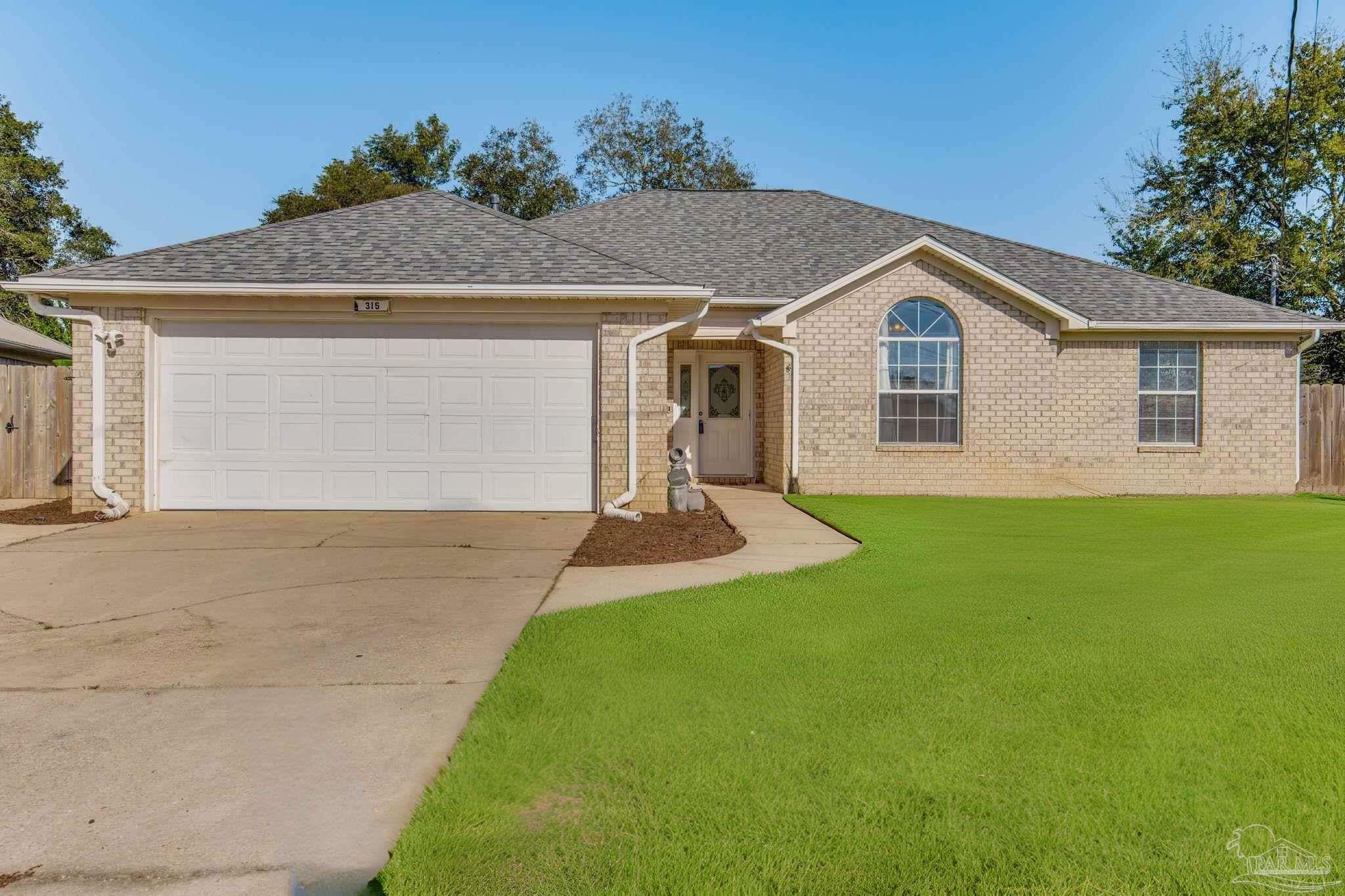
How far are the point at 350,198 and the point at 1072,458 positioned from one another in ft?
101

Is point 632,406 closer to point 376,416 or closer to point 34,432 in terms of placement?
point 376,416

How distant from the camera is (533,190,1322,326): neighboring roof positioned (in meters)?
13.4

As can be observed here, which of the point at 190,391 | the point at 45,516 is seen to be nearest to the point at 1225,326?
the point at 190,391

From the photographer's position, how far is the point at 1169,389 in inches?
525

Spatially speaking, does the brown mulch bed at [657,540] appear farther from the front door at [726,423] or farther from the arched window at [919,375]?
the front door at [726,423]

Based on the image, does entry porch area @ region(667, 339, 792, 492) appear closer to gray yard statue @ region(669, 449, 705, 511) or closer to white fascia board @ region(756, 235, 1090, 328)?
white fascia board @ region(756, 235, 1090, 328)

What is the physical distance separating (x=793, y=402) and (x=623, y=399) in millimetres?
3987

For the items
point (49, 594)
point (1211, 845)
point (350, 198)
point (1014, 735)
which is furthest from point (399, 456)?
point (350, 198)

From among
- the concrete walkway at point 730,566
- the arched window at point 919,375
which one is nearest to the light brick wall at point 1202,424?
the arched window at point 919,375

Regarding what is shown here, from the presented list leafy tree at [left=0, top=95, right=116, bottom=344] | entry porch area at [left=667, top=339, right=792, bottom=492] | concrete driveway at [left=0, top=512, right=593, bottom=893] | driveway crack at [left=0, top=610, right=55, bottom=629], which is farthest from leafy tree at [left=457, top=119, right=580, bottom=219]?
driveway crack at [left=0, top=610, right=55, bottom=629]

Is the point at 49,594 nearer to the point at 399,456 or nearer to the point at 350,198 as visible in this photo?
the point at 399,456

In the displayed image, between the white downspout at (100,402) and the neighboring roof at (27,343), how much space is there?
1135cm

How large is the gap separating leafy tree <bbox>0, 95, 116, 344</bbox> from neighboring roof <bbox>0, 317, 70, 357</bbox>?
326 inches

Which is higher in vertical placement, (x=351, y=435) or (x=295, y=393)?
(x=295, y=393)
